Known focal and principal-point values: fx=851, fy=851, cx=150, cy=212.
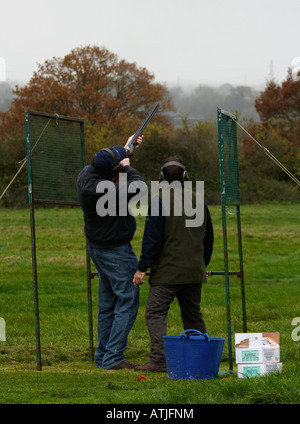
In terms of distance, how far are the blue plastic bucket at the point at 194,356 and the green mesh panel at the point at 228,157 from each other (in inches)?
54.0

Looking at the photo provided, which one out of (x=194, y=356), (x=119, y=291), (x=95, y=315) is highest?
(x=119, y=291)

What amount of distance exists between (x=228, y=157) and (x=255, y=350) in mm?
2077

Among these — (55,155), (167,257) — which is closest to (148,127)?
(55,155)

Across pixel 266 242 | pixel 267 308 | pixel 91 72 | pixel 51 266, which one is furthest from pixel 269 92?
pixel 267 308

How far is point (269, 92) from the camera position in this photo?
50938 millimetres

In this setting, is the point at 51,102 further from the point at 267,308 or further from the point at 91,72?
the point at 267,308

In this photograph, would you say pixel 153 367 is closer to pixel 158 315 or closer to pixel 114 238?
pixel 158 315

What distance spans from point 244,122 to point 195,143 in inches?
387

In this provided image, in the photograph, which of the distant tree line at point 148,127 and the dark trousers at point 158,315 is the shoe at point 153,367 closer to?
the dark trousers at point 158,315

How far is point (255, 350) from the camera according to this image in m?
7.13

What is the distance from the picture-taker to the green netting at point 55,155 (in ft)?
29.3

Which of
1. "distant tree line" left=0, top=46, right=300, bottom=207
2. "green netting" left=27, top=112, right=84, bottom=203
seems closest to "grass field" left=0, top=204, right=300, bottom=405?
"green netting" left=27, top=112, right=84, bottom=203

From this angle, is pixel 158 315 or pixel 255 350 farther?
pixel 158 315

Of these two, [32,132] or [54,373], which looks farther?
[32,132]
